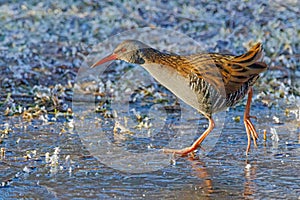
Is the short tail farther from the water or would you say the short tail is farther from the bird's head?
the bird's head

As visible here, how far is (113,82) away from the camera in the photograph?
32.1ft

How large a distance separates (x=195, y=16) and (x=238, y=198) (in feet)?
24.9

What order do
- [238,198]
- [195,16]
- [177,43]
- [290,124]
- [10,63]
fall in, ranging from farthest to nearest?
[195,16] → [177,43] → [10,63] → [290,124] → [238,198]

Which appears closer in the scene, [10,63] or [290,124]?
[290,124]

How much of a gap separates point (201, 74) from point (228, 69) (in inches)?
12.7

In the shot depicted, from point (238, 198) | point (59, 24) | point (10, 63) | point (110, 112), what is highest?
point (59, 24)

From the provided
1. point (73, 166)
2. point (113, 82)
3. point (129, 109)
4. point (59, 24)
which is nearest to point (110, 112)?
point (129, 109)

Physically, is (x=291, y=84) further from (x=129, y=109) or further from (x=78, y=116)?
(x=78, y=116)

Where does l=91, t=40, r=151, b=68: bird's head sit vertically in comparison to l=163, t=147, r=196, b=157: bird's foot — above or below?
above

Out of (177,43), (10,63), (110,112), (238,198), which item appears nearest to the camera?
(238,198)

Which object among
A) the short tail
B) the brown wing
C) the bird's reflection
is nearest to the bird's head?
the brown wing

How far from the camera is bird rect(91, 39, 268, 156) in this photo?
6391 mm

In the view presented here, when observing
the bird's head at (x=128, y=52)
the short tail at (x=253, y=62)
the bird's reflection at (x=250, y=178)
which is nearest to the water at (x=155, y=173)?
the bird's reflection at (x=250, y=178)

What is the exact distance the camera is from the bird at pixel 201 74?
21.0ft
